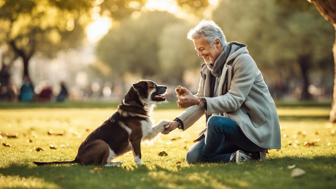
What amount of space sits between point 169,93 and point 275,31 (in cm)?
3476

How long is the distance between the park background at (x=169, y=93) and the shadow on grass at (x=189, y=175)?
0.01 metres

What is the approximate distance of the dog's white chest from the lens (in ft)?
29.8

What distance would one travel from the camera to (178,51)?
78062mm

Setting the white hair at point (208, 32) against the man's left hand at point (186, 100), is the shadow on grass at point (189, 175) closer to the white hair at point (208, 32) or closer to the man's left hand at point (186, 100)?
the man's left hand at point (186, 100)

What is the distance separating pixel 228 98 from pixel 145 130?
130 centimetres

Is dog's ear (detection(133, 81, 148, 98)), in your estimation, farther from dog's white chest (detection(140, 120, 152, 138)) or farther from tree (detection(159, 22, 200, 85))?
tree (detection(159, 22, 200, 85))

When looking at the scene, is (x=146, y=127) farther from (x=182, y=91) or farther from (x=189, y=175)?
(x=189, y=175)

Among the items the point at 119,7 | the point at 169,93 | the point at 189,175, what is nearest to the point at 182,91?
the point at 189,175

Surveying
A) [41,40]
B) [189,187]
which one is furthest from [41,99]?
[189,187]

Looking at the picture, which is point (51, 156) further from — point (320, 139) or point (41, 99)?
point (41, 99)

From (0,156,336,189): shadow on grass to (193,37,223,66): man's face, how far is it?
4.86ft

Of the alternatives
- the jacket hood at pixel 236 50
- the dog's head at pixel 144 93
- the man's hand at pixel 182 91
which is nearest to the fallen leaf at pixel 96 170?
the dog's head at pixel 144 93

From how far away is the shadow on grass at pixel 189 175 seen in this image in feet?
23.8

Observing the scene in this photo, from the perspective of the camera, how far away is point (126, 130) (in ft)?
29.4
